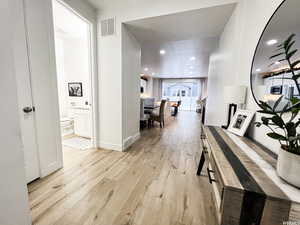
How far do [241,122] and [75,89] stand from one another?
3.86 meters

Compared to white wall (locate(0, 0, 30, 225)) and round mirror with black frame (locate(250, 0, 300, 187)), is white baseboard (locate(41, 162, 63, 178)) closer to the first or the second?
white wall (locate(0, 0, 30, 225))

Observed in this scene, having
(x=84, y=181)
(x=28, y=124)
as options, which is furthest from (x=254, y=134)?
(x=28, y=124)

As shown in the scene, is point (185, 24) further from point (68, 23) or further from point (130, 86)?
point (68, 23)

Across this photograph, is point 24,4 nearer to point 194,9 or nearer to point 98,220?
point 194,9

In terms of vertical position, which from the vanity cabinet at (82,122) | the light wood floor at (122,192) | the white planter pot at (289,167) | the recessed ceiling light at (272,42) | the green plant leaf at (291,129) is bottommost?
the light wood floor at (122,192)

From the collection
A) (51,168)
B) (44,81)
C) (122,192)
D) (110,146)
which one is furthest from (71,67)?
(122,192)

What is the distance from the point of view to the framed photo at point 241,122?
1371 mm

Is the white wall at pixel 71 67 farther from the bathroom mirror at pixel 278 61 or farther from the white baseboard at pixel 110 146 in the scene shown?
the bathroom mirror at pixel 278 61

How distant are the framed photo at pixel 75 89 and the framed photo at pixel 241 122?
362 cm

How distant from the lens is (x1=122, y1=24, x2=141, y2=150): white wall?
8.36ft

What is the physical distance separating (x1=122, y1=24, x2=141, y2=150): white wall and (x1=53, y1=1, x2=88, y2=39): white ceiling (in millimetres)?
885

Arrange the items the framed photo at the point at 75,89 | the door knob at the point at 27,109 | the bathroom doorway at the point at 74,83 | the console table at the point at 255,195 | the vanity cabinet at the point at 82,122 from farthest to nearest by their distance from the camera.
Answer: the framed photo at the point at 75,89
the vanity cabinet at the point at 82,122
the bathroom doorway at the point at 74,83
the door knob at the point at 27,109
the console table at the point at 255,195

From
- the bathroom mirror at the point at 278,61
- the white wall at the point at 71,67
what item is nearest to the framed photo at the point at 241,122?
the bathroom mirror at the point at 278,61

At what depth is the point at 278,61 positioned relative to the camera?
102 centimetres
